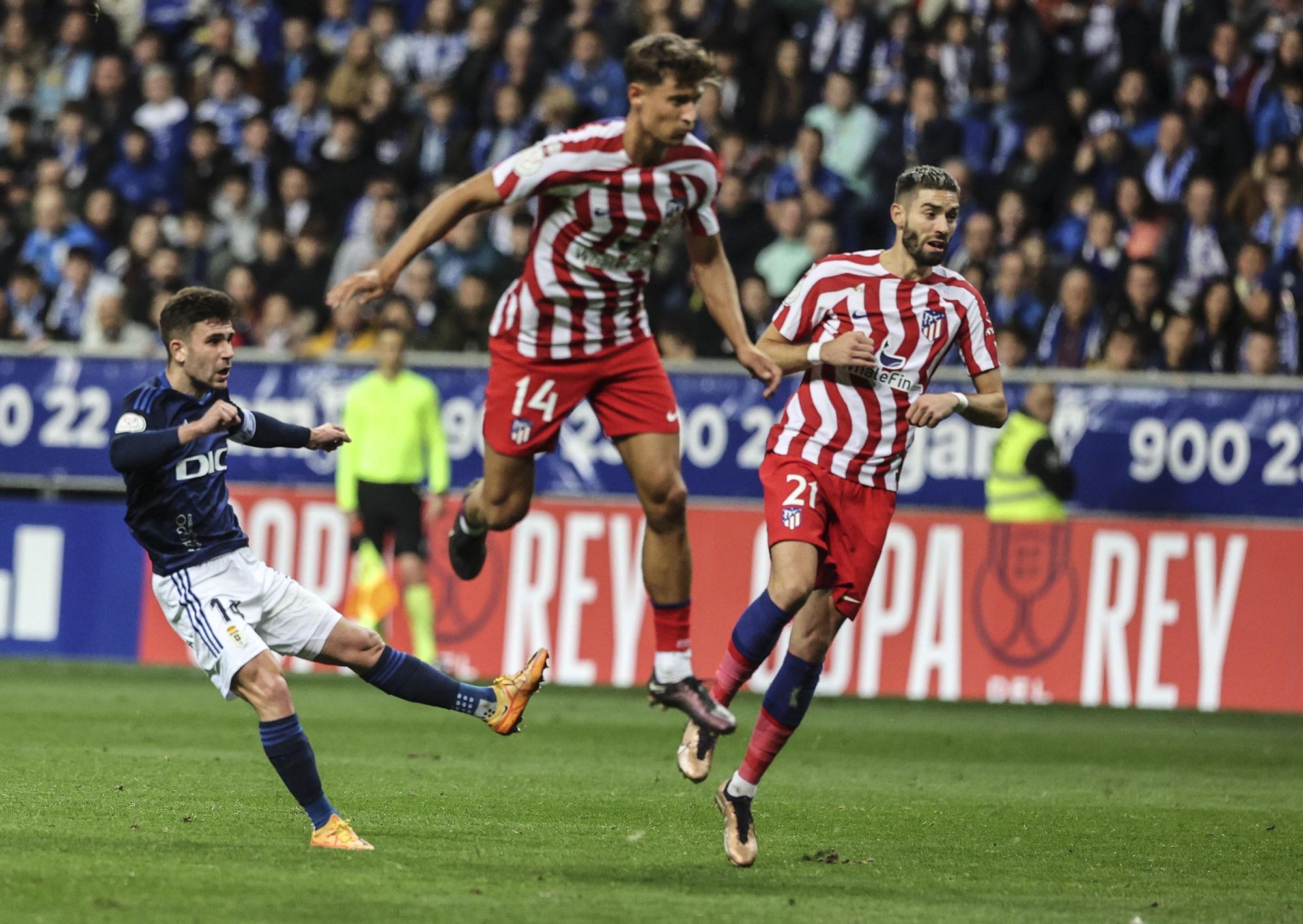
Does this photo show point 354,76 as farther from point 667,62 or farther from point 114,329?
point 667,62

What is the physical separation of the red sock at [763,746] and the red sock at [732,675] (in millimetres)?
145

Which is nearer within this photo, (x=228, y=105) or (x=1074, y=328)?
(x=1074, y=328)

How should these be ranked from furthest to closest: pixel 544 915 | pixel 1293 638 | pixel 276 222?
pixel 276 222 → pixel 1293 638 → pixel 544 915

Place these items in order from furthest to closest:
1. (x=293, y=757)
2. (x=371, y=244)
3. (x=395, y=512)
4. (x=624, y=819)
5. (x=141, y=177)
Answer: (x=141, y=177)
(x=371, y=244)
(x=395, y=512)
(x=624, y=819)
(x=293, y=757)

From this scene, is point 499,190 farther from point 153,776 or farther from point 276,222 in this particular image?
point 276,222

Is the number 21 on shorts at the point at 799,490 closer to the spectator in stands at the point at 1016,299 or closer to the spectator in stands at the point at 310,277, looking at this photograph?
the spectator in stands at the point at 1016,299

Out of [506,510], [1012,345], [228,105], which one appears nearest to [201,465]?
[506,510]

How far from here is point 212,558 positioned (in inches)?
285

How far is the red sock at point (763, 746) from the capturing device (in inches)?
297

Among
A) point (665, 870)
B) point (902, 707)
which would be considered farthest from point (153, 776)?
point (902, 707)

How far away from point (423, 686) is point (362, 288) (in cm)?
166


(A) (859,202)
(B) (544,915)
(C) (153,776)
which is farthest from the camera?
(A) (859,202)

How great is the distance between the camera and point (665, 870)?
7.18 metres

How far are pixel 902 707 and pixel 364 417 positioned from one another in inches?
169
